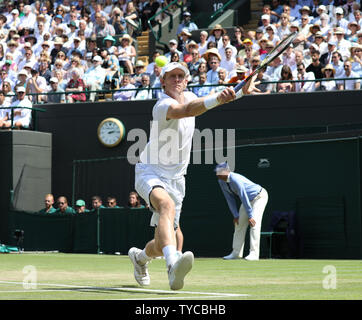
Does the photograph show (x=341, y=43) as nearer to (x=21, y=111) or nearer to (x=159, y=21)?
(x=159, y=21)

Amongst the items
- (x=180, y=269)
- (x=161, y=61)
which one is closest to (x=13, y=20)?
(x=161, y=61)

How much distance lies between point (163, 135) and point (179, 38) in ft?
50.4

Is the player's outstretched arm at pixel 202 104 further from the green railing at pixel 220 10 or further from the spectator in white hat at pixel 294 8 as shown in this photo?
the green railing at pixel 220 10

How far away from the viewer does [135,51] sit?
2389 centimetres

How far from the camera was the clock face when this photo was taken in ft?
71.5

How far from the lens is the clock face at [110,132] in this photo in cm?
2178

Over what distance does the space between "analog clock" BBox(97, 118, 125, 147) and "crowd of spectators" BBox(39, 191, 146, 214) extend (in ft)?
4.73

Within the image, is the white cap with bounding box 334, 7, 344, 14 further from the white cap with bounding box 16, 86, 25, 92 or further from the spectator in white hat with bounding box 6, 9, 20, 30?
the spectator in white hat with bounding box 6, 9, 20, 30

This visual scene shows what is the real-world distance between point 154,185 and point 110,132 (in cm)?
1387

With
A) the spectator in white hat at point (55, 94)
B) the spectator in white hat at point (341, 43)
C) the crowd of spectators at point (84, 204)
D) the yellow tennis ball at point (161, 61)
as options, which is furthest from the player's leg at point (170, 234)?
the spectator in white hat at point (55, 94)

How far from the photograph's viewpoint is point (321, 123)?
19.4m

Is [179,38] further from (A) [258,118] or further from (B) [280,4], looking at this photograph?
(A) [258,118]
